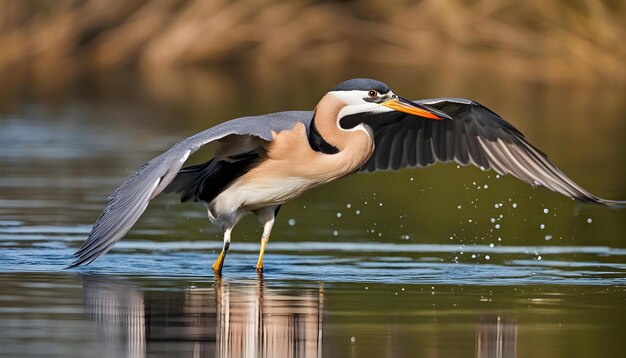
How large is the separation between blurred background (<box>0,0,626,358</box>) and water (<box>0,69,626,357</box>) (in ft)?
0.09

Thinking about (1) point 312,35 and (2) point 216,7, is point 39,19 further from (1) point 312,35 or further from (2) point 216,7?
(1) point 312,35

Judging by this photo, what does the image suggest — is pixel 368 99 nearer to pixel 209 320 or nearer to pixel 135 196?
pixel 135 196

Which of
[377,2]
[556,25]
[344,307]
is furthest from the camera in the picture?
[377,2]

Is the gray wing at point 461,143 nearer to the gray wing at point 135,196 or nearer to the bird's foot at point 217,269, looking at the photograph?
the bird's foot at point 217,269

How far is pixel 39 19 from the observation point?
25.8m

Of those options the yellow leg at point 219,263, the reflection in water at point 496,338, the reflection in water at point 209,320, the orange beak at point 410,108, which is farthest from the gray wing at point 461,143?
the reflection in water at point 496,338

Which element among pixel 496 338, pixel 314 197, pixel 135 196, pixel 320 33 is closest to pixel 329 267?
pixel 135 196

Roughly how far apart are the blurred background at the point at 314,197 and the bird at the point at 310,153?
38 cm

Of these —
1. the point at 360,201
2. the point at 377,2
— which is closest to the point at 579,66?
the point at 377,2

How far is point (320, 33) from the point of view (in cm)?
2800

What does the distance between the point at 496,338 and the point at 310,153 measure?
276 centimetres

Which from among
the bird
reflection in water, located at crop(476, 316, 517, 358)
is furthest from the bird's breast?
reflection in water, located at crop(476, 316, 517, 358)

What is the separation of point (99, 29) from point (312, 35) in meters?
3.76

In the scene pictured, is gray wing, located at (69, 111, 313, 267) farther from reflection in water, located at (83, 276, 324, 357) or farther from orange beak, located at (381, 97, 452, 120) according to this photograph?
orange beak, located at (381, 97, 452, 120)
